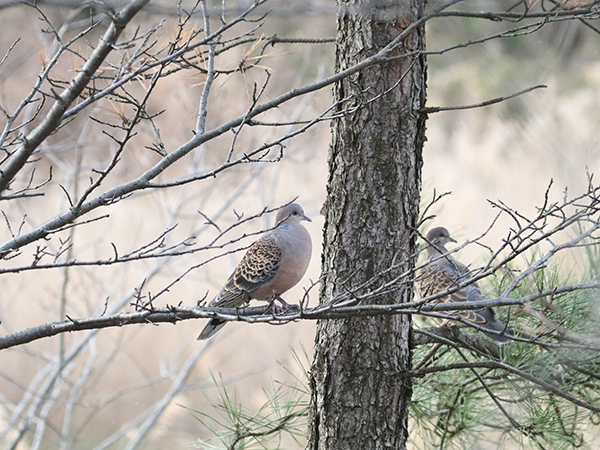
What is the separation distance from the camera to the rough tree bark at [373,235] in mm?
1821

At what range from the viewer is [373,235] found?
185 cm

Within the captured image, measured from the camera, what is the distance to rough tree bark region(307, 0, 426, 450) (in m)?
1.82

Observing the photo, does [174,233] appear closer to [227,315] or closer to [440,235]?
[440,235]

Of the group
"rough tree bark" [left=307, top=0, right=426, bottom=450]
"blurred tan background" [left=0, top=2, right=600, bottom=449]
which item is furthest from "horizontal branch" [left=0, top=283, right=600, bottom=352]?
"blurred tan background" [left=0, top=2, right=600, bottom=449]

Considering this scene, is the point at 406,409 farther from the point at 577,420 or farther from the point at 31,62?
the point at 31,62

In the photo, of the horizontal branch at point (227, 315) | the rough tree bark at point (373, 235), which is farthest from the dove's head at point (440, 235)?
the horizontal branch at point (227, 315)

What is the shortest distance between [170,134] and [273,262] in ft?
20.2

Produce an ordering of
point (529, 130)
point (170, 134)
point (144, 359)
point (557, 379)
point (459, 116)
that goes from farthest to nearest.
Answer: point (170, 134) < point (144, 359) < point (459, 116) < point (557, 379) < point (529, 130)

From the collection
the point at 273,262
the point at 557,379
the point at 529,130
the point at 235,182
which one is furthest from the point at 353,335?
the point at 235,182

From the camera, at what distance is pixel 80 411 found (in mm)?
7309

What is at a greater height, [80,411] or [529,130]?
[80,411]

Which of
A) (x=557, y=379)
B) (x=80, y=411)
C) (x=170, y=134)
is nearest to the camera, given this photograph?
(x=557, y=379)

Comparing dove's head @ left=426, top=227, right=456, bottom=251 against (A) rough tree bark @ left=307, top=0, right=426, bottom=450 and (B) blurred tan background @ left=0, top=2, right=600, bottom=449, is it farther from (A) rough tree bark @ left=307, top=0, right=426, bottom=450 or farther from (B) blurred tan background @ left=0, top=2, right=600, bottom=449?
(A) rough tree bark @ left=307, top=0, right=426, bottom=450

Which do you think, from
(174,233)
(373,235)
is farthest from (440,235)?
(174,233)
